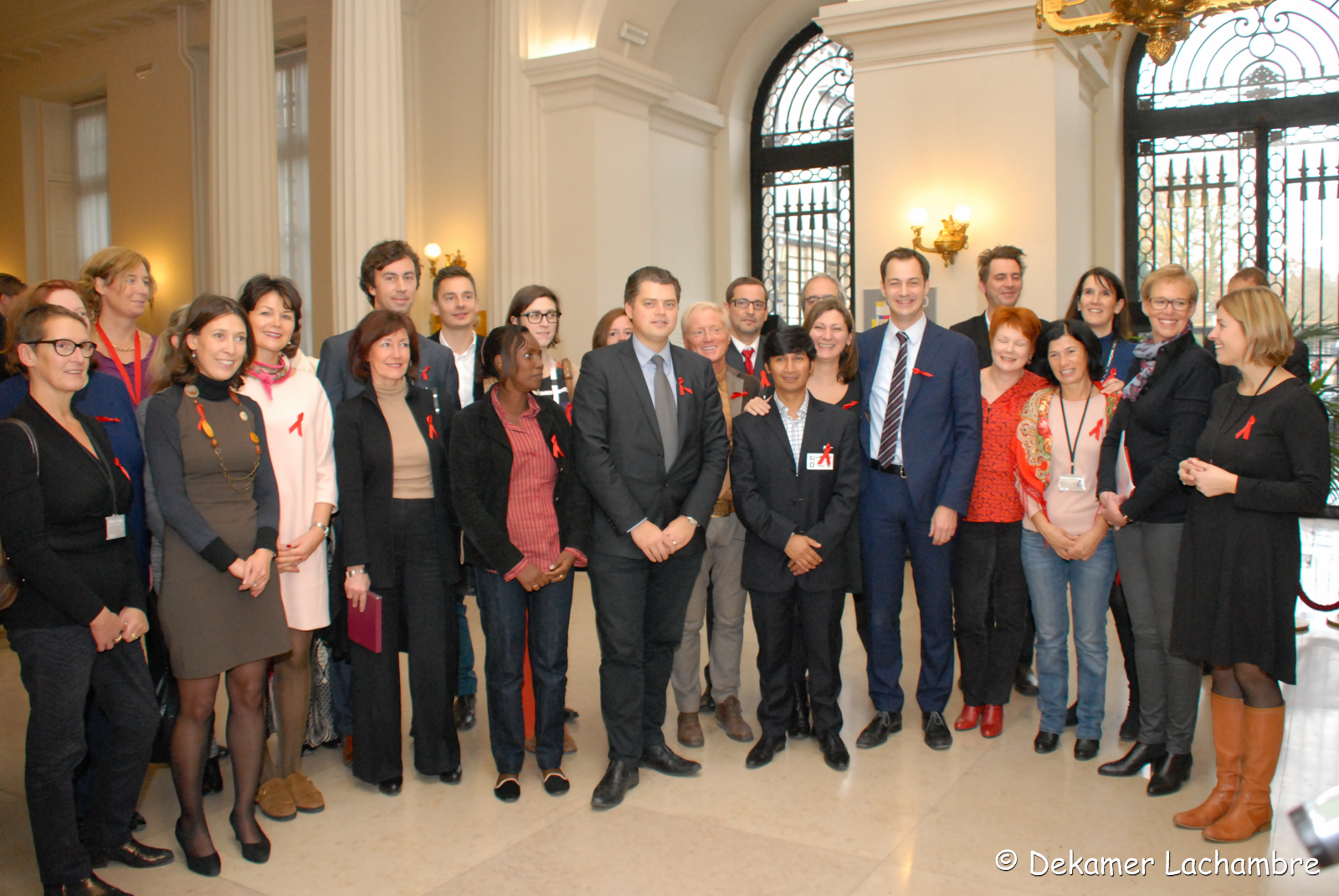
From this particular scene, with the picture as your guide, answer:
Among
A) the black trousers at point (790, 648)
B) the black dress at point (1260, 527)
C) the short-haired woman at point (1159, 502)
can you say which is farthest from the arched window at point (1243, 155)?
the black trousers at point (790, 648)

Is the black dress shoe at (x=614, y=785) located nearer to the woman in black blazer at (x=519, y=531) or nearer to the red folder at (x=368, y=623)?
the woman in black blazer at (x=519, y=531)

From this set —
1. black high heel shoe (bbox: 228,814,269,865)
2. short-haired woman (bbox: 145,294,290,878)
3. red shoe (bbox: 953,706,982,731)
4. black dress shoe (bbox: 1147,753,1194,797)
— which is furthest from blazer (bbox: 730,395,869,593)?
black high heel shoe (bbox: 228,814,269,865)

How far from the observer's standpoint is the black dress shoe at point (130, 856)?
3.06m

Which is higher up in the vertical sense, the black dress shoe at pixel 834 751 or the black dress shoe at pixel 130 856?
the black dress shoe at pixel 834 751

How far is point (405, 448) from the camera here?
355 cm

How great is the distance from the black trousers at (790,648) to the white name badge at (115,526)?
85.0 inches

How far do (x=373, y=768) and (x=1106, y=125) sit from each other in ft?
29.2

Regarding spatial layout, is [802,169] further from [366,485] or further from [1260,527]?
[1260,527]

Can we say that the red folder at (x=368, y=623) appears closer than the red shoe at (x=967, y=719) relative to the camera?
Yes

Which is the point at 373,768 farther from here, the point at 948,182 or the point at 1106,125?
the point at 1106,125

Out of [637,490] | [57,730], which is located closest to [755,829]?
[637,490]

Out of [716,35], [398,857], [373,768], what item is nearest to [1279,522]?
[398,857]

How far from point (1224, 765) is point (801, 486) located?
1.66m

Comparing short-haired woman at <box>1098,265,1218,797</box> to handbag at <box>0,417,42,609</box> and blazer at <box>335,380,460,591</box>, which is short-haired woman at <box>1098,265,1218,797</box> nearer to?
blazer at <box>335,380,460,591</box>
